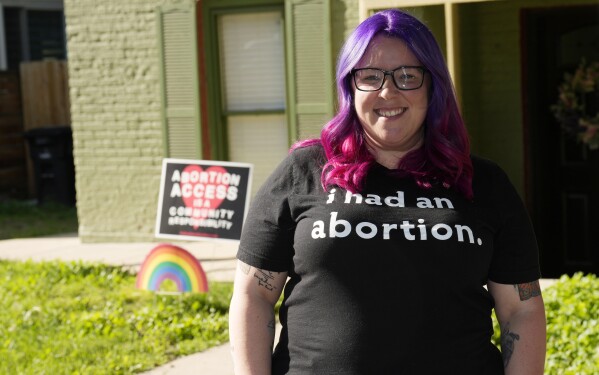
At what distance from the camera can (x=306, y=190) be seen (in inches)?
105

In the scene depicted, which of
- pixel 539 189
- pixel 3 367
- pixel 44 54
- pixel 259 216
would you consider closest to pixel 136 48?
pixel 539 189

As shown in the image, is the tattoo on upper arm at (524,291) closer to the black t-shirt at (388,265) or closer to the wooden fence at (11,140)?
the black t-shirt at (388,265)

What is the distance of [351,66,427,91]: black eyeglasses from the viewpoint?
8.71 feet

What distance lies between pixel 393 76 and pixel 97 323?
15.3 ft

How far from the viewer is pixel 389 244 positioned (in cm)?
253

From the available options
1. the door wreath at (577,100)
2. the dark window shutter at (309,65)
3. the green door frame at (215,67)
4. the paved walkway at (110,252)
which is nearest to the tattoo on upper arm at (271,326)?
the paved walkway at (110,252)

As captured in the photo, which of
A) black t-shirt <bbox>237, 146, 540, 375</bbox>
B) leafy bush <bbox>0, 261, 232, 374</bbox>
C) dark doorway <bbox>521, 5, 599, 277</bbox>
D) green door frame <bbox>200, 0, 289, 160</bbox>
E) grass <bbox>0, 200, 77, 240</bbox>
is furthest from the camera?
grass <bbox>0, 200, 77, 240</bbox>

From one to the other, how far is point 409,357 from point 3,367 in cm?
404

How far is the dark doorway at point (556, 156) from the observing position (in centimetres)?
Result: 938

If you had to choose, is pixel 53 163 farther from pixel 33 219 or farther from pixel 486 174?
pixel 486 174

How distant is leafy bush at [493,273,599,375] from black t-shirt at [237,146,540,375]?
2.75 m

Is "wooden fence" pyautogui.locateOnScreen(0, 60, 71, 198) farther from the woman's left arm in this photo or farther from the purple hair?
the woman's left arm

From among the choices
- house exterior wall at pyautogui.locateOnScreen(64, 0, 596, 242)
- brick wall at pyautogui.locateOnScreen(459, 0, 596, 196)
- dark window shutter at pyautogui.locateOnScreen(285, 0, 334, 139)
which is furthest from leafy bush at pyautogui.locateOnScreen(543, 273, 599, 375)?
dark window shutter at pyautogui.locateOnScreen(285, 0, 334, 139)

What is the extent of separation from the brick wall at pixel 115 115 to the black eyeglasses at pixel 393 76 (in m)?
7.61
